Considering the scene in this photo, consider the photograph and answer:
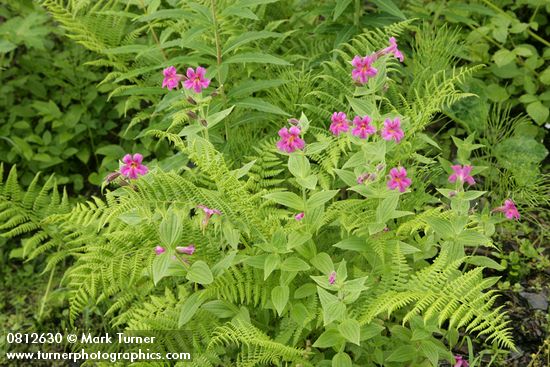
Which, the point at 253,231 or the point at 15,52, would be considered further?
the point at 15,52

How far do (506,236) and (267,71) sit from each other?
3.99ft

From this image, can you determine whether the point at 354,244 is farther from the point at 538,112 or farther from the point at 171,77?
the point at 538,112

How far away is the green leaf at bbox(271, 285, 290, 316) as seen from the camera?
5.89ft

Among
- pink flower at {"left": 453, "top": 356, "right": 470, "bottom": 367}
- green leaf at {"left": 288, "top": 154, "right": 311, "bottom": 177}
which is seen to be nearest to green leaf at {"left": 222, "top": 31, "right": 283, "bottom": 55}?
green leaf at {"left": 288, "top": 154, "right": 311, "bottom": 177}

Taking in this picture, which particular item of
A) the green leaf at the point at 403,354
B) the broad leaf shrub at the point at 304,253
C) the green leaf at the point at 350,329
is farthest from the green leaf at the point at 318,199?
the green leaf at the point at 403,354

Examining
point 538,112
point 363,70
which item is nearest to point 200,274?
point 363,70

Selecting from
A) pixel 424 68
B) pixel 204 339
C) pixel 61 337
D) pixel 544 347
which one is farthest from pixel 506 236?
pixel 61 337

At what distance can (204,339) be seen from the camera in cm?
198

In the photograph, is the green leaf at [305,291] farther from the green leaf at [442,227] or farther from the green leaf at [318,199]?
the green leaf at [442,227]

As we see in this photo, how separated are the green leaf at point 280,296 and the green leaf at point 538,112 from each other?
1647 millimetres

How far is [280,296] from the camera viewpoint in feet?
6.01

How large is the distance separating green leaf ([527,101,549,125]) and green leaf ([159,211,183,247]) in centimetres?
189

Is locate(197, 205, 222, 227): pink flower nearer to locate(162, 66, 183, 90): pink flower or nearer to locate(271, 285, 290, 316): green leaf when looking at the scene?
locate(271, 285, 290, 316): green leaf

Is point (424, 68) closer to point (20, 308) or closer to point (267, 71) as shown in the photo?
point (267, 71)
